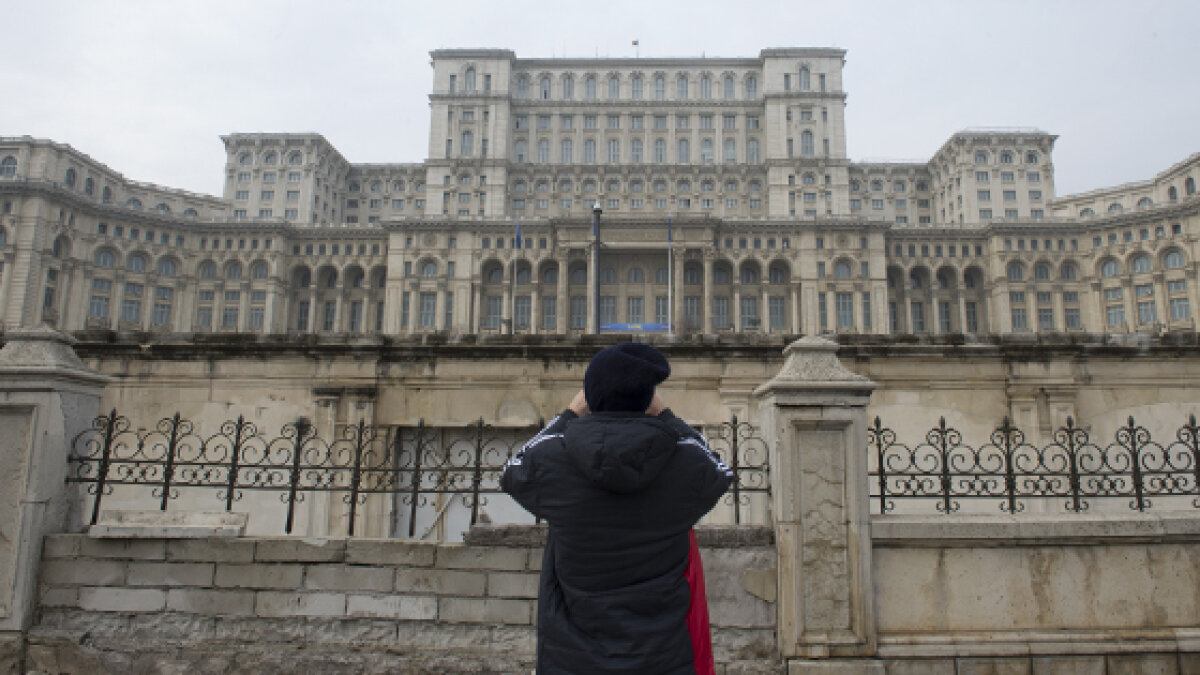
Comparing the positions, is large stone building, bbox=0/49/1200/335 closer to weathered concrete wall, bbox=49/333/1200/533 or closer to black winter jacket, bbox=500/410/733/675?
weathered concrete wall, bbox=49/333/1200/533

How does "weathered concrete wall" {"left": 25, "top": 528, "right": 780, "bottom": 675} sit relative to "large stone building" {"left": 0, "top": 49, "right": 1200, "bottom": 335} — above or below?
below

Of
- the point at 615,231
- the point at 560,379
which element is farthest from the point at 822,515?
the point at 615,231

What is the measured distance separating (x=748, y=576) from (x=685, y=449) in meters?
2.56

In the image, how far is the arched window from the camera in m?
75.8

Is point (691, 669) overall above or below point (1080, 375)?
below

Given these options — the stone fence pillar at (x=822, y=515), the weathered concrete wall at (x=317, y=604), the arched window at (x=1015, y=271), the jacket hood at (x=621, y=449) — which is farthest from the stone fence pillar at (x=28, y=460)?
the arched window at (x=1015, y=271)

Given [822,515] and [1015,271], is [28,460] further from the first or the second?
[1015,271]

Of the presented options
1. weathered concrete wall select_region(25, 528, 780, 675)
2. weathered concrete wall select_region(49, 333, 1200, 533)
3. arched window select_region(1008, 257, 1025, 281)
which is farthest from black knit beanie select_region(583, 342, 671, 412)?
arched window select_region(1008, 257, 1025, 281)

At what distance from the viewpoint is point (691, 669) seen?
2.91 m

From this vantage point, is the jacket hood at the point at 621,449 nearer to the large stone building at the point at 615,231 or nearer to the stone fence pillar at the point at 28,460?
the stone fence pillar at the point at 28,460

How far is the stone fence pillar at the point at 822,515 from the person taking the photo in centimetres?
477

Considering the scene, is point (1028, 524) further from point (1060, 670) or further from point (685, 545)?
point (685, 545)

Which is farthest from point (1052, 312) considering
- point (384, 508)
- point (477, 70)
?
point (384, 508)

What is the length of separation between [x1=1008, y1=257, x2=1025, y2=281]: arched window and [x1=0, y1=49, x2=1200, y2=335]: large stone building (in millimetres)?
173
